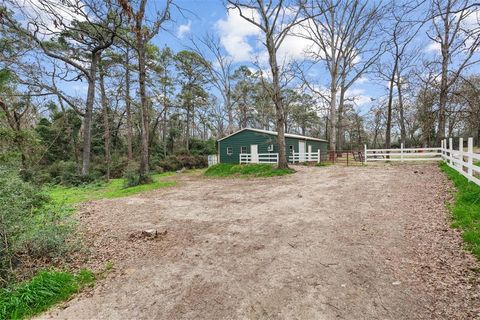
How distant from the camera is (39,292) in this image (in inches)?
107

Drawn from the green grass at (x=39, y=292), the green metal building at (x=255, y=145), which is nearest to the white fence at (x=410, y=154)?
the green metal building at (x=255, y=145)

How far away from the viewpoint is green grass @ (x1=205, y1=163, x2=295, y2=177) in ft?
39.7

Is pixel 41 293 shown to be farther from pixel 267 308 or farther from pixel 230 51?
pixel 230 51

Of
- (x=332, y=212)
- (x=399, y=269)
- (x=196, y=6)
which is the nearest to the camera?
(x=399, y=269)

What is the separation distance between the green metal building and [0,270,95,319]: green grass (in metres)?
14.7

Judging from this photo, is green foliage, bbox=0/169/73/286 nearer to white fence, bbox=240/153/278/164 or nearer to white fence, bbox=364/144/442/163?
white fence, bbox=240/153/278/164

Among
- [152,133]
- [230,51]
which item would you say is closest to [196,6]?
[230,51]

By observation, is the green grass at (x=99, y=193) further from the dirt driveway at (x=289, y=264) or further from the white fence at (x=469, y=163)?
the white fence at (x=469, y=163)

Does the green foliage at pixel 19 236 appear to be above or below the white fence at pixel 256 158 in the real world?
below

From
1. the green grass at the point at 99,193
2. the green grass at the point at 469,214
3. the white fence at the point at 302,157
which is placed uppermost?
the white fence at the point at 302,157

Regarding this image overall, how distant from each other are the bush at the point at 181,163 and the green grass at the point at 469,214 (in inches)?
743

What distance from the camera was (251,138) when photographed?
19562 mm

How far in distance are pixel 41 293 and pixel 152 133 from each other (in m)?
24.7

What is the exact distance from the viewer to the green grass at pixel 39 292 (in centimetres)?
249
